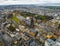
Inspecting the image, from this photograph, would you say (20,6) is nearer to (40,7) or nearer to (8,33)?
(40,7)

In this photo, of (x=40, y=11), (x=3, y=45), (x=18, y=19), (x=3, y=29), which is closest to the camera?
(x=3, y=45)

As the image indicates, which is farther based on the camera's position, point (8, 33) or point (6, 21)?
point (6, 21)

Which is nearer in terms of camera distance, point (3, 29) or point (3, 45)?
point (3, 45)

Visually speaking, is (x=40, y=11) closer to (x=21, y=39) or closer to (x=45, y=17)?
(x=45, y=17)

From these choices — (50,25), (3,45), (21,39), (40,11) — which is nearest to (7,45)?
(3,45)

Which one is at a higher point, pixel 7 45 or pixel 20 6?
pixel 20 6

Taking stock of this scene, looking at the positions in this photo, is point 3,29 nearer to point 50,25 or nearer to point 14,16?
point 14,16

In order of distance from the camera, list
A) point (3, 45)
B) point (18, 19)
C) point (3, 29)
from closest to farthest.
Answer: point (3, 45)
point (3, 29)
point (18, 19)

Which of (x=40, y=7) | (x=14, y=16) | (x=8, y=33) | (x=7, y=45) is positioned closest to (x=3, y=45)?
(x=7, y=45)
